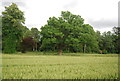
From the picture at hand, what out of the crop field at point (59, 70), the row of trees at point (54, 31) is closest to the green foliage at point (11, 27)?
the row of trees at point (54, 31)

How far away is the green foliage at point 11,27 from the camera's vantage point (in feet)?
87.2

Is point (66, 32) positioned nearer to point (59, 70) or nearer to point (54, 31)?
point (54, 31)

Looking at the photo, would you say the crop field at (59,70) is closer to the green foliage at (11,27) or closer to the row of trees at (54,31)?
the row of trees at (54,31)

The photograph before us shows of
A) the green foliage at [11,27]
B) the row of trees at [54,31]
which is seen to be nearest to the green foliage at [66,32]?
the row of trees at [54,31]

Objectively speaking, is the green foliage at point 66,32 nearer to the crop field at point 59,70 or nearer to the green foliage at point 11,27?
the green foliage at point 11,27

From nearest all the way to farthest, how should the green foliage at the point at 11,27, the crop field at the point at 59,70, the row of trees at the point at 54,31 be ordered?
the crop field at the point at 59,70 → the row of trees at the point at 54,31 → the green foliage at the point at 11,27

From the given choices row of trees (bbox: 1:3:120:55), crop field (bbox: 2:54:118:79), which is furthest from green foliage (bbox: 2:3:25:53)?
crop field (bbox: 2:54:118:79)

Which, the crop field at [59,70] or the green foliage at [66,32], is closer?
the crop field at [59,70]

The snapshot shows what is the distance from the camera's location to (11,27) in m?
27.1

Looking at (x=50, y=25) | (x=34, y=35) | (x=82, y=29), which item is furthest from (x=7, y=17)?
(x=34, y=35)

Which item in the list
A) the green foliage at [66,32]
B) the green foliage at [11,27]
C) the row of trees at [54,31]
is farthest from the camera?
the green foliage at [11,27]

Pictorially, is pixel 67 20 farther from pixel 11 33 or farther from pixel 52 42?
pixel 11 33

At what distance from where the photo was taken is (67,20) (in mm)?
28016

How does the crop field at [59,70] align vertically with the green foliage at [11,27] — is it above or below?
below
